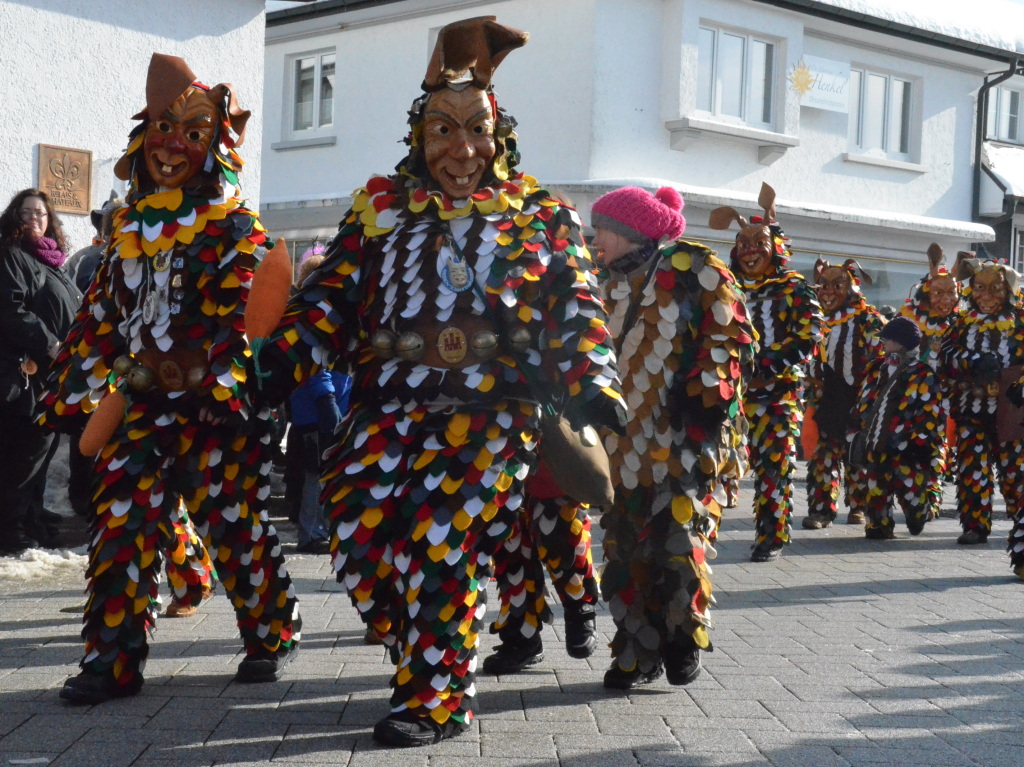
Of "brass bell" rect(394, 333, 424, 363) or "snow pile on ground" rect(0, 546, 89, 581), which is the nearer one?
"brass bell" rect(394, 333, 424, 363)

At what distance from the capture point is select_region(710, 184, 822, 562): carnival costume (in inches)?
338

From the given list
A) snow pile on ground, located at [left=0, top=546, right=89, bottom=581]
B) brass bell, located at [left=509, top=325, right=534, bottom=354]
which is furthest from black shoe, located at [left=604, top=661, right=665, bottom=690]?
snow pile on ground, located at [left=0, top=546, right=89, bottom=581]

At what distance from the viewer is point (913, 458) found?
34.9 feet

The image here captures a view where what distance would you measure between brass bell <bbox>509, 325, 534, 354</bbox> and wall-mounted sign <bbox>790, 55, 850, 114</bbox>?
1602 cm

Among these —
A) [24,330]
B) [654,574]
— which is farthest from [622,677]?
[24,330]

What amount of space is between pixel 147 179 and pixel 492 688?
2.30 meters

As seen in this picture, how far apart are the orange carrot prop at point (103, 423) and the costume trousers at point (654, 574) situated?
5.90ft

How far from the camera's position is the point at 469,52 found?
A: 4.57 m

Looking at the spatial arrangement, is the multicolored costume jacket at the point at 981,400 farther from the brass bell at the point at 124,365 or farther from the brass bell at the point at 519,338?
the brass bell at the point at 124,365

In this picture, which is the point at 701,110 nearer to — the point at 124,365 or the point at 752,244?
the point at 752,244

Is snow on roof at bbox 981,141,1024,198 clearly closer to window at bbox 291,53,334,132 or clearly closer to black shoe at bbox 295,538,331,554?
window at bbox 291,53,334,132

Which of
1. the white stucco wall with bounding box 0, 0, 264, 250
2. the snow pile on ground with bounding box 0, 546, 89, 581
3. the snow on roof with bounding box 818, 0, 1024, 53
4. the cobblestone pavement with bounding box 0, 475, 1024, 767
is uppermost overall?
the snow on roof with bounding box 818, 0, 1024, 53

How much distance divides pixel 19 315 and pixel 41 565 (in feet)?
4.57

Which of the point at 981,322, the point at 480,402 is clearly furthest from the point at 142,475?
the point at 981,322
